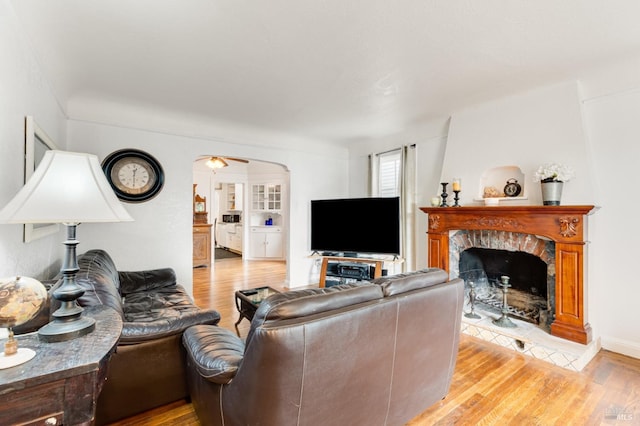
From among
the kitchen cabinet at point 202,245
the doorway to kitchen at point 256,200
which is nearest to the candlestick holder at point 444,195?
the doorway to kitchen at point 256,200

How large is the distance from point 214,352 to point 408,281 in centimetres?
111

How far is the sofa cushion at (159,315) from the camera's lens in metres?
1.77

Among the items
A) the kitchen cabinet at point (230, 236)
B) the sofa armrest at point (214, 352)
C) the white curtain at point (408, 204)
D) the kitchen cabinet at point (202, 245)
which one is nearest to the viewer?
the sofa armrest at point (214, 352)

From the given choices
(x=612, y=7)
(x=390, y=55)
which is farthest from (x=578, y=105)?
(x=390, y=55)

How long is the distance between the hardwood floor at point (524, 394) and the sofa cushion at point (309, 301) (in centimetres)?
55

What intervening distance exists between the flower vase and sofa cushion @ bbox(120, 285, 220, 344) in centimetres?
311

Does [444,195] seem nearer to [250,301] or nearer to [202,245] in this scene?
[250,301]

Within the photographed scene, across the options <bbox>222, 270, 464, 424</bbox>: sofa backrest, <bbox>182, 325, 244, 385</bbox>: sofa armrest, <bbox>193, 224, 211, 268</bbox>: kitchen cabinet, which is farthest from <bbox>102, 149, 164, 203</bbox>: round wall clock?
<bbox>193, 224, 211, 268</bbox>: kitchen cabinet

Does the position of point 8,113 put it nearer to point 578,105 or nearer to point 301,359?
point 301,359

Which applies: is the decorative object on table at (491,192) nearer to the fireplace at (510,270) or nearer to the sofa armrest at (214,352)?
the fireplace at (510,270)

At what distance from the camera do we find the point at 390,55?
2.37 m

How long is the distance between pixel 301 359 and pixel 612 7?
2.70 metres

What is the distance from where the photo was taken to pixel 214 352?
60.2 inches

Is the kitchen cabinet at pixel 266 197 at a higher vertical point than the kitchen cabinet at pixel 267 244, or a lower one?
higher
